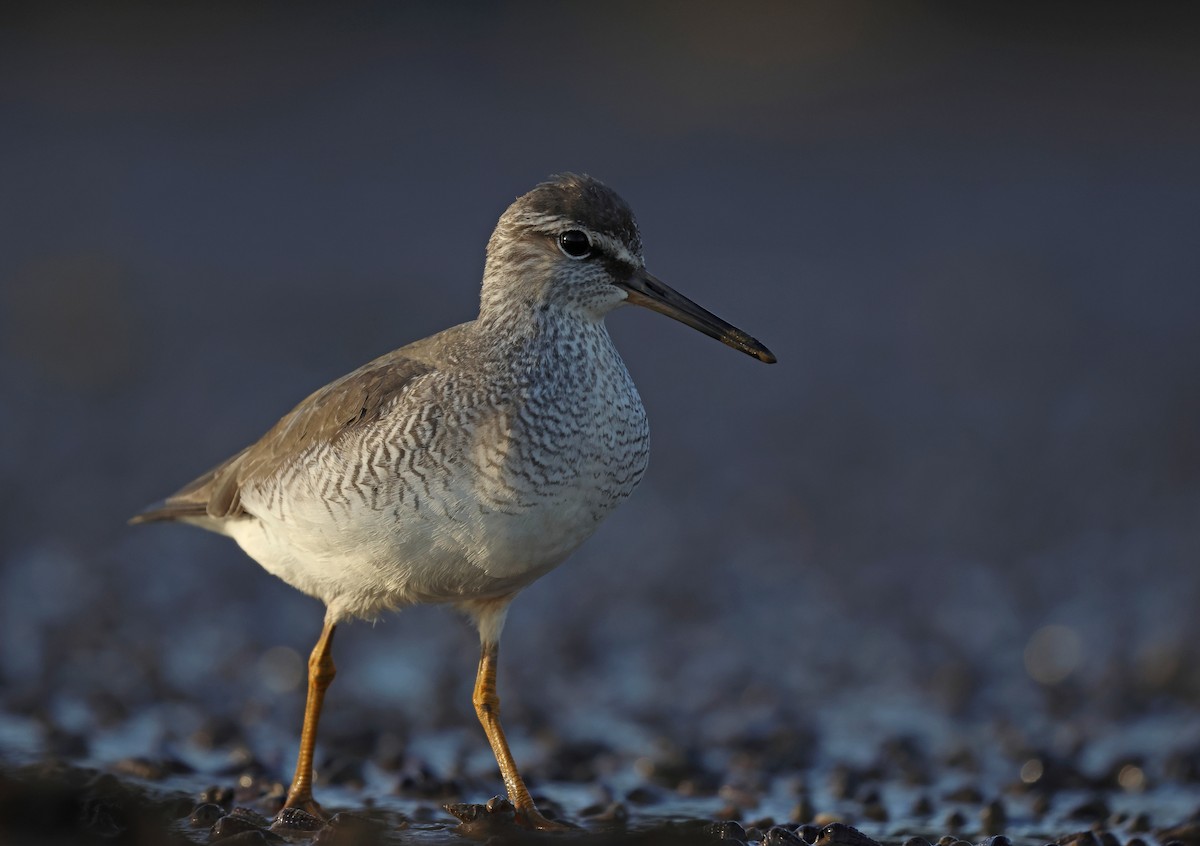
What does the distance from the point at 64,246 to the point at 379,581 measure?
12.8 metres

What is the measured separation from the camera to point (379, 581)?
23.6 feet

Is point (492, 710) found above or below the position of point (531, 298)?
below

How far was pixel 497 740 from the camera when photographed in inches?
304

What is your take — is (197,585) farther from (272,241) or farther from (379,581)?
(272,241)

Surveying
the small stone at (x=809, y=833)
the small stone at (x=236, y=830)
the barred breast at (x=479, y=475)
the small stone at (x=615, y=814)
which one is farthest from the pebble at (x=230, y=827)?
the small stone at (x=809, y=833)

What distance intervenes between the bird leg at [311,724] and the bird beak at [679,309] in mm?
2345

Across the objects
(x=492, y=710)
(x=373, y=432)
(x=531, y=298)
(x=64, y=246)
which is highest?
(x=64, y=246)

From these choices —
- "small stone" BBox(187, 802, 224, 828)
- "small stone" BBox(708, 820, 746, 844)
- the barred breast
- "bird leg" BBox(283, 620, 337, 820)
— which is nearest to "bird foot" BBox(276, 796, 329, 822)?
"bird leg" BBox(283, 620, 337, 820)

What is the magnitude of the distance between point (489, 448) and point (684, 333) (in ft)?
33.7

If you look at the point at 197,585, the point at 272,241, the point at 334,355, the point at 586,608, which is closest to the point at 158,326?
the point at 334,355

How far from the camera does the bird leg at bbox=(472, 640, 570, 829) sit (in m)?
7.36

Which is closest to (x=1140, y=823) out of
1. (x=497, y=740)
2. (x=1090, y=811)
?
(x=1090, y=811)

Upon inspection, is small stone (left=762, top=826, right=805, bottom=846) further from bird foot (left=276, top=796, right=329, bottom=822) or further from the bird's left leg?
bird foot (left=276, top=796, right=329, bottom=822)

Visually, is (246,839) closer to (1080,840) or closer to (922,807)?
(922,807)
